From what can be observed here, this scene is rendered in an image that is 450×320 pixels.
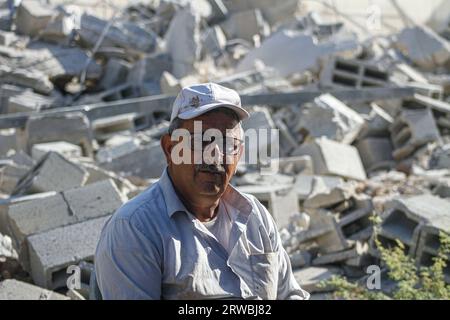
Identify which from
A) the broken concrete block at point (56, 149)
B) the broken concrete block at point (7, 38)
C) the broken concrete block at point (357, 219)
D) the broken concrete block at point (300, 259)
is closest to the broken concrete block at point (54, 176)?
the broken concrete block at point (56, 149)

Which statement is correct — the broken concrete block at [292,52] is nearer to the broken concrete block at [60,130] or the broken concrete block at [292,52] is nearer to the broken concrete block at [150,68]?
the broken concrete block at [150,68]

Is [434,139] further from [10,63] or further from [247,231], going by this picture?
[247,231]

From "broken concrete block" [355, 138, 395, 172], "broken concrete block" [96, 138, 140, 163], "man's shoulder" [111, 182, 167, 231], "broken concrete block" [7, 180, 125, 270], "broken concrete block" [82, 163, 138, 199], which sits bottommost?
"broken concrete block" [355, 138, 395, 172]

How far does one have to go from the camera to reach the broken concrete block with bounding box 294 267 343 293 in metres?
5.47

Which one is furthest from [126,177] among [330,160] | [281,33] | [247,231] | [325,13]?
[325,13]

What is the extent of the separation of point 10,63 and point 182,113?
9.21 m

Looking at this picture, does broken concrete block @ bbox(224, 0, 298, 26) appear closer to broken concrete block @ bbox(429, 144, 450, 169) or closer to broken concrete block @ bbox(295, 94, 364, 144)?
broken concrete block @ bbox(295, 94, 364, 144)

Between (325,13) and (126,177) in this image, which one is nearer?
(126,177)

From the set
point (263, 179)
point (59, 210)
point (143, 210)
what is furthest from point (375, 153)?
point (143, 210)

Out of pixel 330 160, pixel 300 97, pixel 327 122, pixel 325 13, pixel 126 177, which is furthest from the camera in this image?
pixel 325 13

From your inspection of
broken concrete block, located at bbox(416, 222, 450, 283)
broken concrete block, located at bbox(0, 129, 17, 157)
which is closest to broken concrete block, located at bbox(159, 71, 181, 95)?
broken concrete block, located at bbox(0, 129, 17, 157)

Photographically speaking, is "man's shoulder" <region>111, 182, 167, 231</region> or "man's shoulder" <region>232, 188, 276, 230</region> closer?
"man's shoulder" <region>111, 182, 167, 231</region>

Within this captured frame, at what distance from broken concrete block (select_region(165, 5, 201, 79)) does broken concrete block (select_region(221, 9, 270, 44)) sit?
10.0ft
